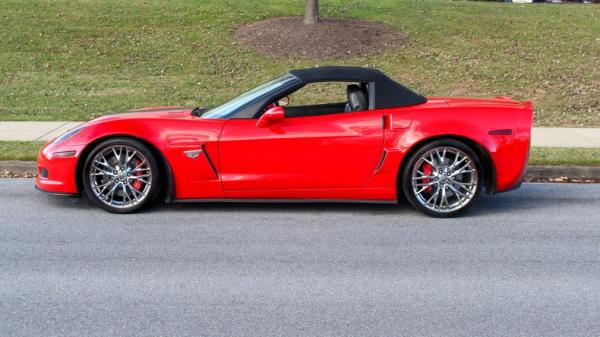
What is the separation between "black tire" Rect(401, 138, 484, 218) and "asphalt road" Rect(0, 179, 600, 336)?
148mm

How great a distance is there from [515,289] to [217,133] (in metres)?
3.07

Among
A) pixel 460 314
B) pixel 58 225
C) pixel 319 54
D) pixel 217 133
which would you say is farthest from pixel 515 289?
pixel 319 54

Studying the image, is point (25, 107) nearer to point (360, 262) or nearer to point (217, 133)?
point (217, 133)

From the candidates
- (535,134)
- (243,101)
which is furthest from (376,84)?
(535,134)

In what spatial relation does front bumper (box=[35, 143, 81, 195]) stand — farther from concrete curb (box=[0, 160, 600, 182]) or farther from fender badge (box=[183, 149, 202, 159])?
concrete curb (box=[0, 160, 600, 182])

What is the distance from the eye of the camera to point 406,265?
19.7 ft

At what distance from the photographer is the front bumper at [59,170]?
7.32m

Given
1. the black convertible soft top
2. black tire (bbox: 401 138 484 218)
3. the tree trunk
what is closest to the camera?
black tire (bbox: 401 138 484 218)

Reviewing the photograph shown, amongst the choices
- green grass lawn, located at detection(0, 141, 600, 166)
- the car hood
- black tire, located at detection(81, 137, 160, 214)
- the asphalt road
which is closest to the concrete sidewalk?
green grass lawn, located at detection(0, 141, 600, 166)

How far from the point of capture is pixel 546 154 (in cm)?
998

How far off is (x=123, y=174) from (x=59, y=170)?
1.96 ft

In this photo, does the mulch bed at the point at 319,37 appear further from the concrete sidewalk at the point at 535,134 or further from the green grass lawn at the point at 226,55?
the concrete sidewalk at the point at 535,134

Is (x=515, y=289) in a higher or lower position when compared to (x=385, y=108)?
lower

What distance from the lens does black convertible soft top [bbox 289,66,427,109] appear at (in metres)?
7.47
